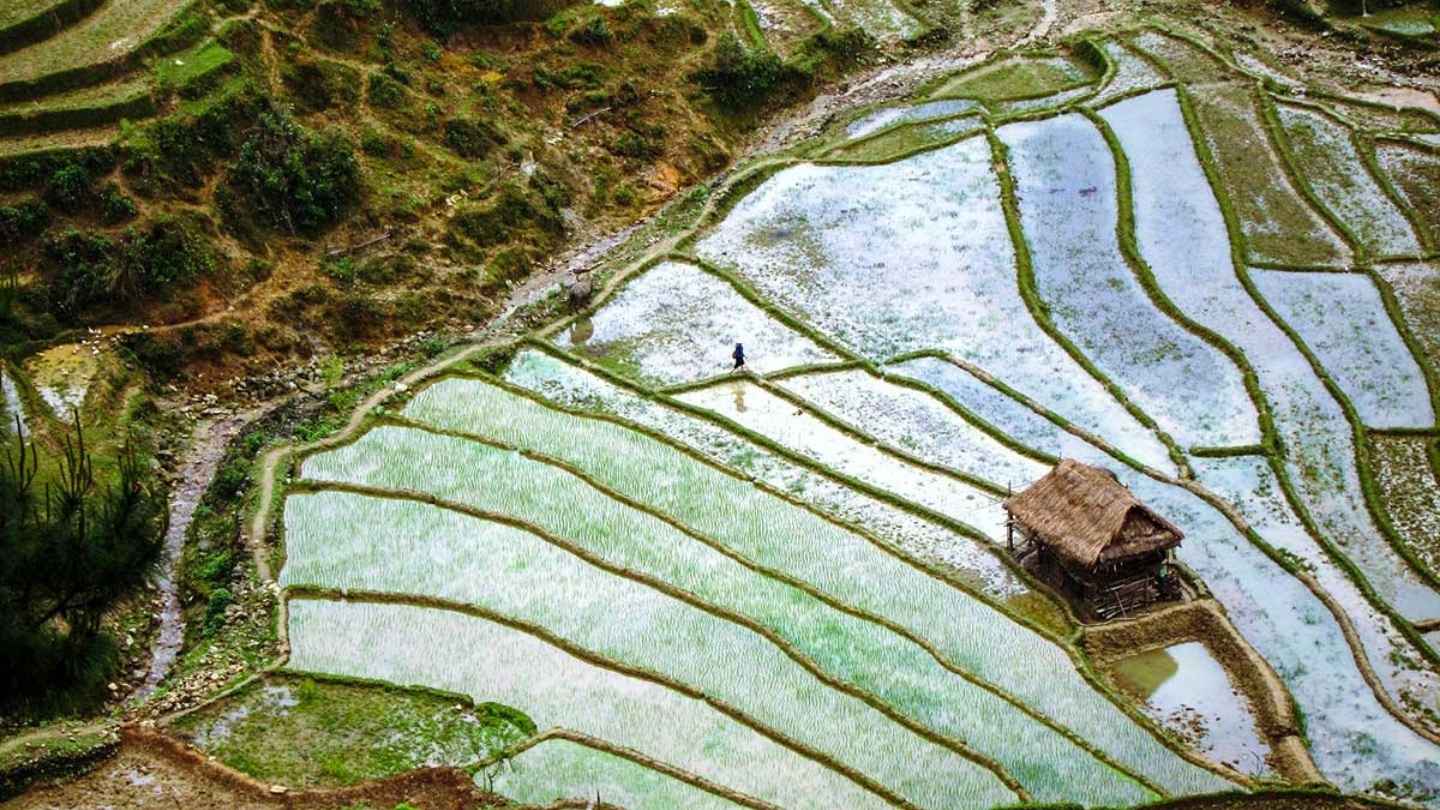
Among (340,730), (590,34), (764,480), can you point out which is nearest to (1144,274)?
(764,480)

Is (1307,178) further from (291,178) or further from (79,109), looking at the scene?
(79,109)

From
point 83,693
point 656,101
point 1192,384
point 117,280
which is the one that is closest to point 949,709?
point 1192,384

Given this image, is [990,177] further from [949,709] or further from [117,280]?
[117,280]

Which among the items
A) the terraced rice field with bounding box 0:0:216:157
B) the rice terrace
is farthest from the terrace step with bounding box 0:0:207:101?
the rice terrace

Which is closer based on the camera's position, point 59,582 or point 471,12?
point 59,582

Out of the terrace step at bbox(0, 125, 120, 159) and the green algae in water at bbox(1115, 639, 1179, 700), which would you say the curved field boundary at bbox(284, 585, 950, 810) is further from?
the terrace step at bbox(0, 125, 120, 159)

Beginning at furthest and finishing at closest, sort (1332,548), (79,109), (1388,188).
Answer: (1388,188), (79,109), (1332,548)

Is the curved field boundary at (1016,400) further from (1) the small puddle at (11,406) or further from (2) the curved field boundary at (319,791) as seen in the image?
(1) the small puddle at (11,406)

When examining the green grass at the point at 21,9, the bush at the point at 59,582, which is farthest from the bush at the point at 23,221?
the bush at the point at 59,582
